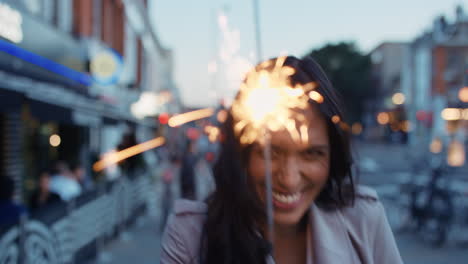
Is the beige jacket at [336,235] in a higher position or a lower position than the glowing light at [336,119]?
lower

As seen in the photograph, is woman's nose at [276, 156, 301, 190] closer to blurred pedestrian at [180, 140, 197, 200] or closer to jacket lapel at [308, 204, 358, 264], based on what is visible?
jacket lapel at [308, 204, 358, 264]

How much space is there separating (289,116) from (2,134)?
8.88m

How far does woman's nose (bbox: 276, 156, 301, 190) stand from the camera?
4.84 feet

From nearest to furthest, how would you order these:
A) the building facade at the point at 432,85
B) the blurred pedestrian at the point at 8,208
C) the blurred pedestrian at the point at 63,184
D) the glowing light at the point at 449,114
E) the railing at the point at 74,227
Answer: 1. the railing at the point at 74,227
2. the blurred pedestrian at the point at 8,208
3. the blurred pedestrian at the point at 63,184
4. the glowing light at the point at 449,114
5. the building facade at the point at 432,85

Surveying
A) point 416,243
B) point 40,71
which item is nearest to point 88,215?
point 40,71

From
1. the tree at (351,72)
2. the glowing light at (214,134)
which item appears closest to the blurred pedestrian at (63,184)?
the glowing light at (214,134)

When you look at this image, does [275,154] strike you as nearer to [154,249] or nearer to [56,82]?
[154,249]

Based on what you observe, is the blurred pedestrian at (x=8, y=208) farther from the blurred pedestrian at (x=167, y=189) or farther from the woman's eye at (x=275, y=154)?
the blurred pedestrian at (x=167, y=189)

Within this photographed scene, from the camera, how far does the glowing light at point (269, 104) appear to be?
1.47 metres

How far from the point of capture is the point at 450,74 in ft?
121

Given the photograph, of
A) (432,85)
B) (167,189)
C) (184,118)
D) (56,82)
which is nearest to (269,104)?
(184,118)

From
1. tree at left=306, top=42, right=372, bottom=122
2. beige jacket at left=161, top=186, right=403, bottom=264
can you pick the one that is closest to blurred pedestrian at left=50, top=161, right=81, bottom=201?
beige jacket at left=161, top=186, right=403, bottom=264

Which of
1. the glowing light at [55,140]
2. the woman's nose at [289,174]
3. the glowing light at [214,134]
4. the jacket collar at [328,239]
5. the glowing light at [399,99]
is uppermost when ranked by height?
the glowing light at [399,99]

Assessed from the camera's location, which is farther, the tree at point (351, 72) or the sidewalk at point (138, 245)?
the tree at point (351, 72)
